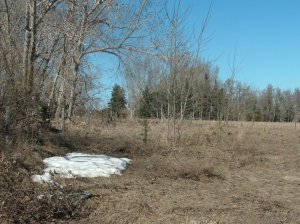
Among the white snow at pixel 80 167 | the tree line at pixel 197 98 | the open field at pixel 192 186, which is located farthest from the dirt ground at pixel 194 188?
the tree line at pixel 197 98

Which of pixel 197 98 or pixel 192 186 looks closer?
pixel 192 186

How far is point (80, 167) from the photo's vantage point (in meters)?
9.00

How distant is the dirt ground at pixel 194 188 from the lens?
19.9 feet

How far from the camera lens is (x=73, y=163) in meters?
9.38

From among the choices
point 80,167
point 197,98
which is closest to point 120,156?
point 80,167

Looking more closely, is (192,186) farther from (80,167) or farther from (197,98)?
(197,98)

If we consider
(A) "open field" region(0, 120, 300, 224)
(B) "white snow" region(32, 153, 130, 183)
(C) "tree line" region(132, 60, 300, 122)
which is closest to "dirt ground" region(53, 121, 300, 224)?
(A) "open field" region(0, 120, 300, 224)

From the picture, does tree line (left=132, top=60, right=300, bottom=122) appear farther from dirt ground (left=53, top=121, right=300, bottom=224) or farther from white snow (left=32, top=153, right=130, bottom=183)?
white snow (left=32, top=153, right=130, bottom=183)

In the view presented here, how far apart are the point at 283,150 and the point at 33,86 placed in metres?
9.32

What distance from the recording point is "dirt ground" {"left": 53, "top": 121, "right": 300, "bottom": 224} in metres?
6.06

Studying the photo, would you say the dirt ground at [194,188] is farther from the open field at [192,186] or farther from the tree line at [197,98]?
the tree line at [197,98]

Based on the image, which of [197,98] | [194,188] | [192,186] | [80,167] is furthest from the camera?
[197,98]

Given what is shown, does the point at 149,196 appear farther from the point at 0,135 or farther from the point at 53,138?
the point at 53,138

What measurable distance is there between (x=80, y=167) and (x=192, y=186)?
2.35 metres
